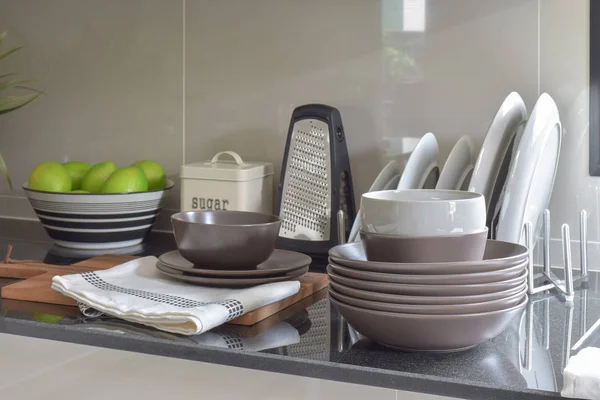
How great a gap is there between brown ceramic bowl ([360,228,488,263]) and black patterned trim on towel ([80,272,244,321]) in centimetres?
21

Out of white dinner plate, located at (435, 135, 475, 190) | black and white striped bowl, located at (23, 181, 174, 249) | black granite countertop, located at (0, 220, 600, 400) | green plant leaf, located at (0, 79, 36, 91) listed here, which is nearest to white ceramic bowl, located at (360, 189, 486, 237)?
black granite countertop, located at (0, 220, 600, 400)

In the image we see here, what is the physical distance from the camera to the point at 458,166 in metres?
1.33

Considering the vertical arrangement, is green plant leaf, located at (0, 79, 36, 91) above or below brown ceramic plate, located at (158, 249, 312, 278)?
above

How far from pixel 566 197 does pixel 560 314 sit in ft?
1.18

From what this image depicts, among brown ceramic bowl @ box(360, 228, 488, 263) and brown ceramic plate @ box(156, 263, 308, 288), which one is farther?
brown ceramic plate @ box(156, 263, 308, 288)

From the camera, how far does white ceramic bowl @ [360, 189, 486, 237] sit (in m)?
0.87

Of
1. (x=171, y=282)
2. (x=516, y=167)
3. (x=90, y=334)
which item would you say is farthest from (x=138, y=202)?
(x=516, y=167)

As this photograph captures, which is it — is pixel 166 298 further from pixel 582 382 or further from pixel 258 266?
pixel 582 382

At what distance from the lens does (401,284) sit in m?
0.84

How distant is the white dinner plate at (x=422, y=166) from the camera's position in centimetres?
132

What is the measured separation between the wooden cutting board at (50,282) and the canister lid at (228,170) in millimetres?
219

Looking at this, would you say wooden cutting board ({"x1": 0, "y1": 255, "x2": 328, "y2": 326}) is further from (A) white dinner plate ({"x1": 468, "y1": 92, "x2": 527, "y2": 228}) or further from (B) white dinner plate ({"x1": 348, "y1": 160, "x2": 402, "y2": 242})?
(A) white dinner plate ({"x1": 468, "y1": 92, "x2": 527, "y2": 228})

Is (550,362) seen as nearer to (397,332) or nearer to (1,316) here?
(397,332)

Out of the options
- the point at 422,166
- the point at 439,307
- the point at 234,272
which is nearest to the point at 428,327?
the point at 439,307
